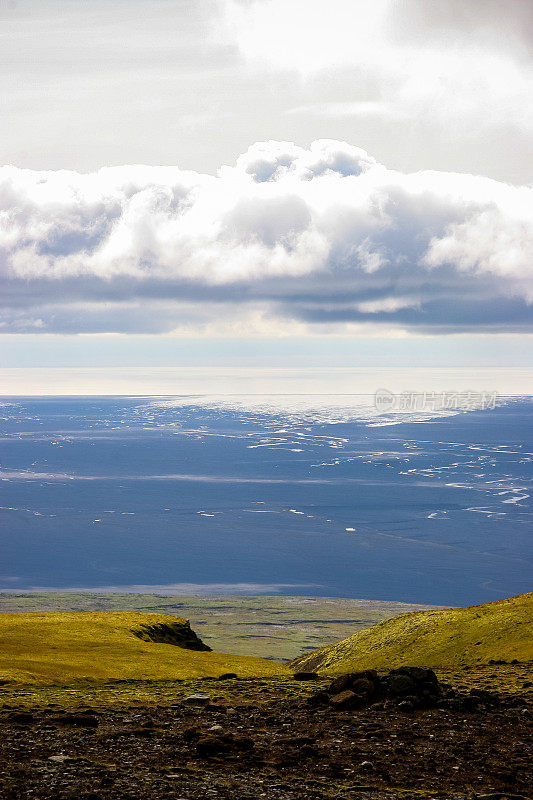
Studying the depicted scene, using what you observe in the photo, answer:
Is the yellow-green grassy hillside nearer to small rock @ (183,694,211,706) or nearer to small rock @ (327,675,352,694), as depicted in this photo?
small rock @ (183,694,211,706)

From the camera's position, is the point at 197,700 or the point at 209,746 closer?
the point at 209,746

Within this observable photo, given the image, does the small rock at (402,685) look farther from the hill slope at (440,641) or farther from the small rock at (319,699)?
the hill slope at (440,641)

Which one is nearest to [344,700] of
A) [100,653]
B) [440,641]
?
[100,653]

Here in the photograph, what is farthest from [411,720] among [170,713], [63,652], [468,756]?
[63,652]

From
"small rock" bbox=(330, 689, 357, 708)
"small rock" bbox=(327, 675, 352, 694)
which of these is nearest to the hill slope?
"small rock" bbox=(327, 675, 352, 694)

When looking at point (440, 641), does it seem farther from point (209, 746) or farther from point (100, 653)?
point (209, 746)

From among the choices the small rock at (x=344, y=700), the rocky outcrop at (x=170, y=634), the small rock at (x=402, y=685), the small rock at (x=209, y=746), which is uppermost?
the small rock at (x=209, y=746)

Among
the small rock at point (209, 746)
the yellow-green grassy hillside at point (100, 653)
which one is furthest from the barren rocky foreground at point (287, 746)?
the yellow-green grassy hillside at point (100, 653)

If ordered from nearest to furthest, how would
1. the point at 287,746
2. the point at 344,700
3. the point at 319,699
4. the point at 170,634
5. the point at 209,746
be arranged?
the point at 209,746 → the point at 287,746 → the point at 344,700 → the point at 319,699 → the point at 170,634
